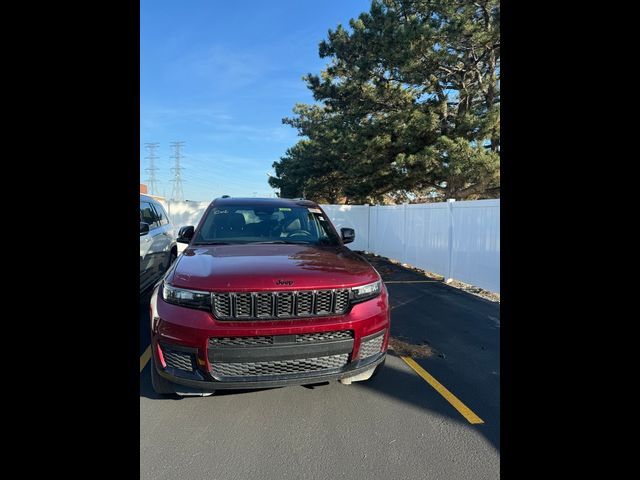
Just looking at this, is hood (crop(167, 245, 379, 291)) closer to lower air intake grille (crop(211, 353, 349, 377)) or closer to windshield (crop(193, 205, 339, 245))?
windshield (crop(193, 205, 339, 245))

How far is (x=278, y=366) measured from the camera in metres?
2.43

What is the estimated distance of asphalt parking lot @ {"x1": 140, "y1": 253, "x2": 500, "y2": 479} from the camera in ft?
7.20

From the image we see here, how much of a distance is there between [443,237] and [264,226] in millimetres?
6230

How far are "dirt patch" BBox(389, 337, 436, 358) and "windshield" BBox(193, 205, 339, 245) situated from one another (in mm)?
1516

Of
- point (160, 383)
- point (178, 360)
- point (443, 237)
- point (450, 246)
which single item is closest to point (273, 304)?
point (178, 360)

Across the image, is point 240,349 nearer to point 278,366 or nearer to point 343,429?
point 278,366

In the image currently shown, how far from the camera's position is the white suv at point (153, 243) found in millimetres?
5551

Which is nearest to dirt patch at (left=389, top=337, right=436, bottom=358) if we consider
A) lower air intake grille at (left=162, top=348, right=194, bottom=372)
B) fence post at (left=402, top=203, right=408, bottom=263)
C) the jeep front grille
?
the jeep front grille
